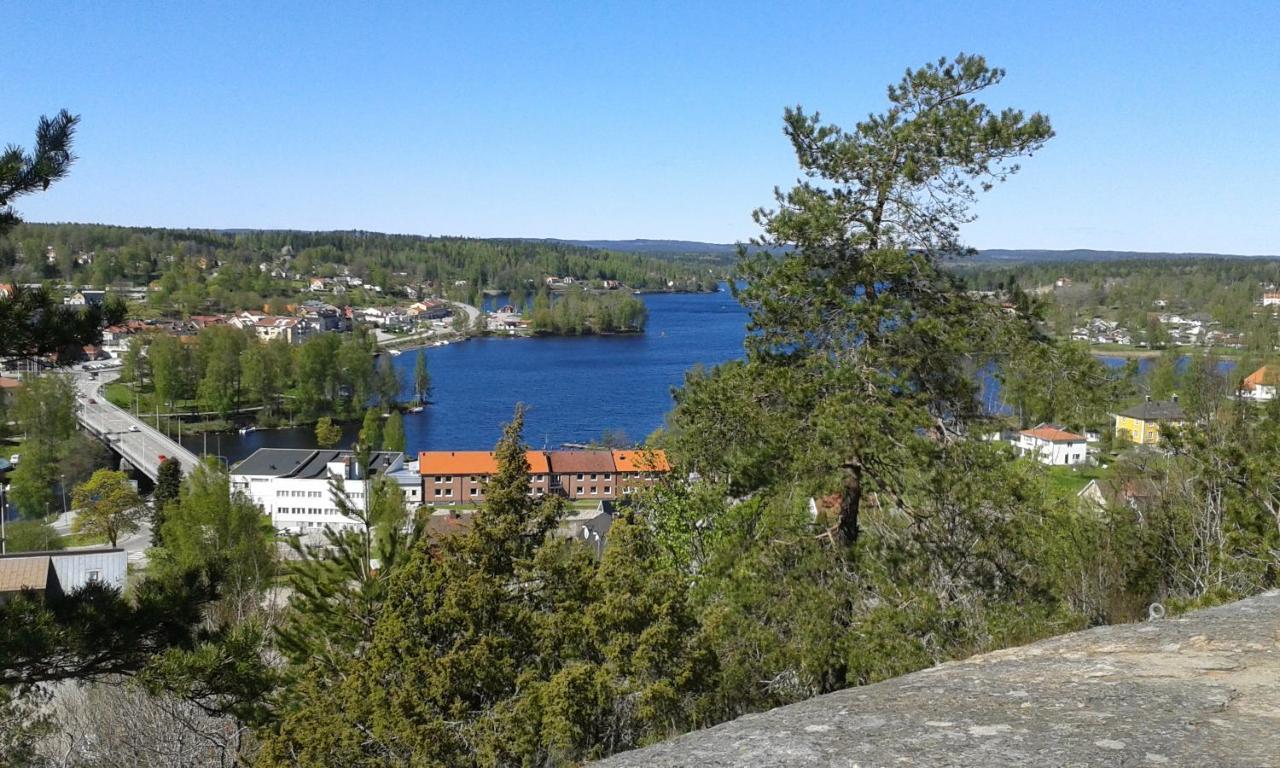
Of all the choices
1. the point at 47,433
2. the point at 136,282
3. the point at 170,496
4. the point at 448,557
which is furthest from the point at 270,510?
the point at 136,282

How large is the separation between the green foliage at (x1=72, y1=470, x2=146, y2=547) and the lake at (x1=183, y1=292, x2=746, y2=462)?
10.1m

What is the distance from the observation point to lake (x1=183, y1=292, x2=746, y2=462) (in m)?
38.8

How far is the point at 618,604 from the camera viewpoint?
5547 millimetres

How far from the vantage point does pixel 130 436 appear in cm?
3919

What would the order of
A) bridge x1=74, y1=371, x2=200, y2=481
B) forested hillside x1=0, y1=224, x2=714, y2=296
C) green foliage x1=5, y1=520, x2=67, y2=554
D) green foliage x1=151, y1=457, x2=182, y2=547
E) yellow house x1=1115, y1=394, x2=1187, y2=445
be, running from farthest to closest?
forested hillside x1=0, y1=224, x2=714, y2=296 < bridge x1=74, y1=371, x2=200, y2=481 < yellow house x1=1115, y1=394, x2=1187, y2=445 < green foliage x1=151, y1=457, x2=182, y2=547 < green foliage x1=5, y1=520, x2=67, y2=554

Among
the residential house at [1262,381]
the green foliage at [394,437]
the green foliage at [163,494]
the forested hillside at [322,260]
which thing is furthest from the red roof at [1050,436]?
the forested hillside at [322,260]

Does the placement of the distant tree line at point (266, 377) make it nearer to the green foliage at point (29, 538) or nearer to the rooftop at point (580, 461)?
the rooftop at point (580, 461)

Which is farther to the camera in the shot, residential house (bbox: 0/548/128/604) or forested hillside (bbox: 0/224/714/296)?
forested hillside (bbox: 0/224/714/296)

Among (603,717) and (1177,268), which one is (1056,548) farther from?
(1177,268)

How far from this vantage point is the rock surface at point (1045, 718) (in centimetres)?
181

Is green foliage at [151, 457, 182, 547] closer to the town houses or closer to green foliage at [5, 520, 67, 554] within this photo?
green foliage at [5, 520, 67, 554]

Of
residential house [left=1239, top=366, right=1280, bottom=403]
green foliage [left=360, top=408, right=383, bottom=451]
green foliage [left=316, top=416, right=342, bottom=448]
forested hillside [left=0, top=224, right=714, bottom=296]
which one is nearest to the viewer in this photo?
residential house [left=1239, top=366, right=1280, bottom=403]

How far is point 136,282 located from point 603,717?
93.9 m

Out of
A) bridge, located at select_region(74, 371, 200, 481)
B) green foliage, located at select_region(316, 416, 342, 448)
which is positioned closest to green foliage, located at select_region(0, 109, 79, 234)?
bridge, located at select_region(74, 371, 200, 481)
